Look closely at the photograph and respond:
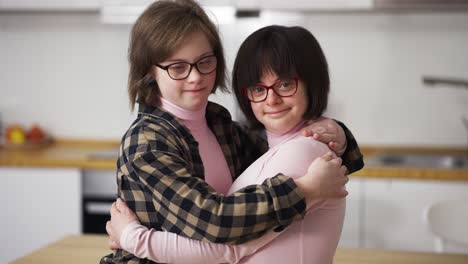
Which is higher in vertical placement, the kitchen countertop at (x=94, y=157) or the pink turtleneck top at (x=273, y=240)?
the pink turtleneck top at (x=273, y=240)

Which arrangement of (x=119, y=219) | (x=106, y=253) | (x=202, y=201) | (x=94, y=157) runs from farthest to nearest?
(x=94, y=157)
(x=106, y=253)
(x=119, y=219)
(x=202, y=201)

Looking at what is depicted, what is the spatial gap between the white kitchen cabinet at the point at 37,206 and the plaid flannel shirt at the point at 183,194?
5.90 feet

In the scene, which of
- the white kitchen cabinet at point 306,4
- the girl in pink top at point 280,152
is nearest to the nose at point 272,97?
the girl in pink top at point 280,152

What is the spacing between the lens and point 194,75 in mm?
1131

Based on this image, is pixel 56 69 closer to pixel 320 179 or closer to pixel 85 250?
pixel 85 250

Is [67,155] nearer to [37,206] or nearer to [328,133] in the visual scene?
[37,206]

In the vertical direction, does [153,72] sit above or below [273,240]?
above

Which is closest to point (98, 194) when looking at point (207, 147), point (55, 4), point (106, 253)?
point (55, 4)

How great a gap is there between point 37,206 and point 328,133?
207 centimetres

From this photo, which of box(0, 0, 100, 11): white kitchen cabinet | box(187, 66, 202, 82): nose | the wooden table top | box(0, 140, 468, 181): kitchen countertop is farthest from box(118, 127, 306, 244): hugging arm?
box(0, 0, 100, 11): white kitchen cabinet

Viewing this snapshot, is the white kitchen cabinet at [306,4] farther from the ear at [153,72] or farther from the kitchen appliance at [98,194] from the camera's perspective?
the ear at [153,72]

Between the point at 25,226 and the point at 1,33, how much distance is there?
3.54 ft

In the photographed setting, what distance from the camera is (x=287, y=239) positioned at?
1103mm

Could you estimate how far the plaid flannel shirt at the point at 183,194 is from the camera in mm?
1037
